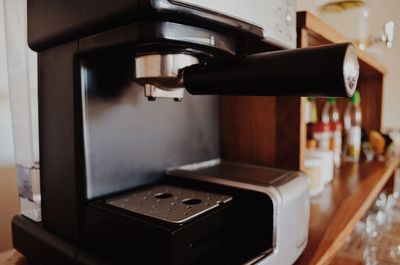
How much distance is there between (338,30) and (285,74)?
4.51 ft

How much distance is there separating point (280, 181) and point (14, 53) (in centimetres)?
41

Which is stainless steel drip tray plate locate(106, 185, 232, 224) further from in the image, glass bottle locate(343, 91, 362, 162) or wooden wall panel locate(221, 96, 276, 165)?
glass bottle locate(343, 91, 362, 162)

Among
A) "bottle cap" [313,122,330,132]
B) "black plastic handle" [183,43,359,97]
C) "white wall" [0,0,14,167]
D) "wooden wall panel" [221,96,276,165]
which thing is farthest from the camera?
"bottle cap" [313,122,330,132]

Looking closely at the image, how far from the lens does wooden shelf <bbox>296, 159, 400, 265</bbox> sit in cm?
45

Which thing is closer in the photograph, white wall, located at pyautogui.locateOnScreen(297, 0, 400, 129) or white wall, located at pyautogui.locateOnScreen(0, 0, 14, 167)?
white wall, located at pyautogui.locateOnScreen(0, 0, 14, 167)

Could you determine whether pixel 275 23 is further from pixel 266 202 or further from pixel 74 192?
pixel 74 192

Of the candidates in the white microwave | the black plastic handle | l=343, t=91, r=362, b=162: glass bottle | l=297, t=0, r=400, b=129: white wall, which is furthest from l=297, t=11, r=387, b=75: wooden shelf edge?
l=297, t=0, r=400, b=129: white wall

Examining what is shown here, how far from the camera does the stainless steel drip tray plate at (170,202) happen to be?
345mm

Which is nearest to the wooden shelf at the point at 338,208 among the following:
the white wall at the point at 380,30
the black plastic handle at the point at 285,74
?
the black plastic handle at the point at 285,74

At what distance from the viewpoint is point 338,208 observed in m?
0.61

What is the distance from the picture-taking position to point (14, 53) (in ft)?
1.52

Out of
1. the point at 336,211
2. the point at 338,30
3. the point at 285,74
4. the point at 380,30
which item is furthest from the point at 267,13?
the point at 380,30

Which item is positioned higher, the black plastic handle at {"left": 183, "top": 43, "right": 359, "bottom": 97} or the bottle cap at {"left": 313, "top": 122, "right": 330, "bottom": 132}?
the black plastic handle at {"left": 183, "top": 43, "right": 359, "bottom": 97}

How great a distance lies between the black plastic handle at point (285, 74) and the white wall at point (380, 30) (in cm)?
129
